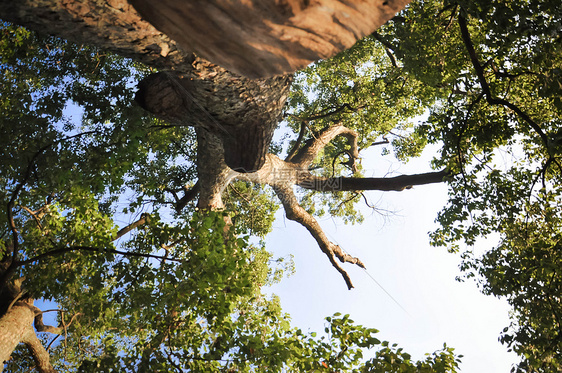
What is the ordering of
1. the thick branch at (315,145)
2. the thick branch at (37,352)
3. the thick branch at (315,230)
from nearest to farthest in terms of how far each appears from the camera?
the thick branch at (37,352) < the thick branch at (315,230) < the thick branch at (315,145)

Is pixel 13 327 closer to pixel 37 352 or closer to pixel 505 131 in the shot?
pixel 37 352

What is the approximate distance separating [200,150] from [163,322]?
3941 millimetres

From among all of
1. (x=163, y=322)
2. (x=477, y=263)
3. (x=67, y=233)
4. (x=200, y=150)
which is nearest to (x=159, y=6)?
(x=163, y=322)

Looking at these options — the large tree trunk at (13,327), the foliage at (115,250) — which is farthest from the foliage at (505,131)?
the large tree trunk at (13,327)

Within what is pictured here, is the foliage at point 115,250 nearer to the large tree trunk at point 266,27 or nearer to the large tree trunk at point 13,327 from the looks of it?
the large tree trunk at point 13,327

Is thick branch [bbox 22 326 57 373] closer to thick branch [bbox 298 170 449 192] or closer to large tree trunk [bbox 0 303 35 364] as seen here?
large tree trunk [bbox 0 303 35 364]

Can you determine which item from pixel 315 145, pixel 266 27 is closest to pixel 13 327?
pixel 266 27

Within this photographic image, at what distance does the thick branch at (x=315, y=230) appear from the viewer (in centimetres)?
1095

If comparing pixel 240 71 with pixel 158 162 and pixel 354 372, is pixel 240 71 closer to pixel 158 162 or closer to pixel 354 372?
pixel 354 372

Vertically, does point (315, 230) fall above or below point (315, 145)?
below

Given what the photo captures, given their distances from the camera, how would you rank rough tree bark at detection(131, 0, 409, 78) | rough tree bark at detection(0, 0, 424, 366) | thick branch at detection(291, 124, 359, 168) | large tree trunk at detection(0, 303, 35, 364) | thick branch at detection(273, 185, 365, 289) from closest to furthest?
rough tree bark at detection(131, 0, 409, 78)
rough tree bark at detection(0, 0, 424, 366)
large tree trunk at detection(0, 303, 35, 364)
thick branch at detection(273, 185, 365, 289)
thick branch at detection(291, 124, 359, 168)

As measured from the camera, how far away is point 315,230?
36.8ft

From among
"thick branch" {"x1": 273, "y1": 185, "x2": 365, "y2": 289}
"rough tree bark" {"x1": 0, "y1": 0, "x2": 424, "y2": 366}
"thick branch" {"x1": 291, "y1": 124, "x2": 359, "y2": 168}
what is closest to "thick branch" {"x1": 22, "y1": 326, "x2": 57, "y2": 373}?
"rough tree bark" {"x1": 0, "y1": 0, "x2": 424, "y2": 366}

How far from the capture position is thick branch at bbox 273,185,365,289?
10945mm
